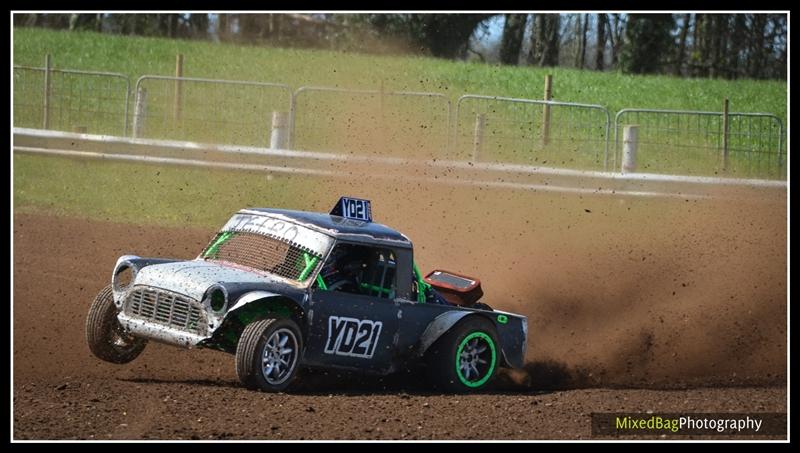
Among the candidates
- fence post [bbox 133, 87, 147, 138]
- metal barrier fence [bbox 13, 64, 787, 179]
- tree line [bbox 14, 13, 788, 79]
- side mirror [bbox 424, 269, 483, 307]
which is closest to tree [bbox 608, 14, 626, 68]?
tree line [bbox 14, 13, 788, 79]

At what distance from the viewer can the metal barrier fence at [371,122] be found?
1556 cm

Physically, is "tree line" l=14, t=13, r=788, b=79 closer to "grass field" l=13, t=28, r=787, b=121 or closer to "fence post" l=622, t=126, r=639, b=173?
"grass field" l=13, t=28, r=787, b=121

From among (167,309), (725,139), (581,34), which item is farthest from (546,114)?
(581,34)

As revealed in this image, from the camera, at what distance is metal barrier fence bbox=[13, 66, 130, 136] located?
19531 millimetres

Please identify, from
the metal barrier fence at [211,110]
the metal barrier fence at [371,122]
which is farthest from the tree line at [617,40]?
the metal barrier fence at [371,122]

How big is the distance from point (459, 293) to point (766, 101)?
1715 centimetres

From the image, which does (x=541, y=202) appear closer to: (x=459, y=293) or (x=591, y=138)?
(x=591, y=138)

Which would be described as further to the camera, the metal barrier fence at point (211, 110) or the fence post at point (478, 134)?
the metal barrier fence at point (211, 110)

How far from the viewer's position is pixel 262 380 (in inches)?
328

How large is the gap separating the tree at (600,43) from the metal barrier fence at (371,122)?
445 inches

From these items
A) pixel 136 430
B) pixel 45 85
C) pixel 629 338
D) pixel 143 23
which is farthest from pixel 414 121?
pixel 143 23

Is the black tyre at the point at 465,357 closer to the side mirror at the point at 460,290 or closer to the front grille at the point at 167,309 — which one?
the side mirror at the point at 460,290

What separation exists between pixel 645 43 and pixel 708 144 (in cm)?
1109

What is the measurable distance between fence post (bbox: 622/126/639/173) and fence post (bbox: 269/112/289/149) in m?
5.32
